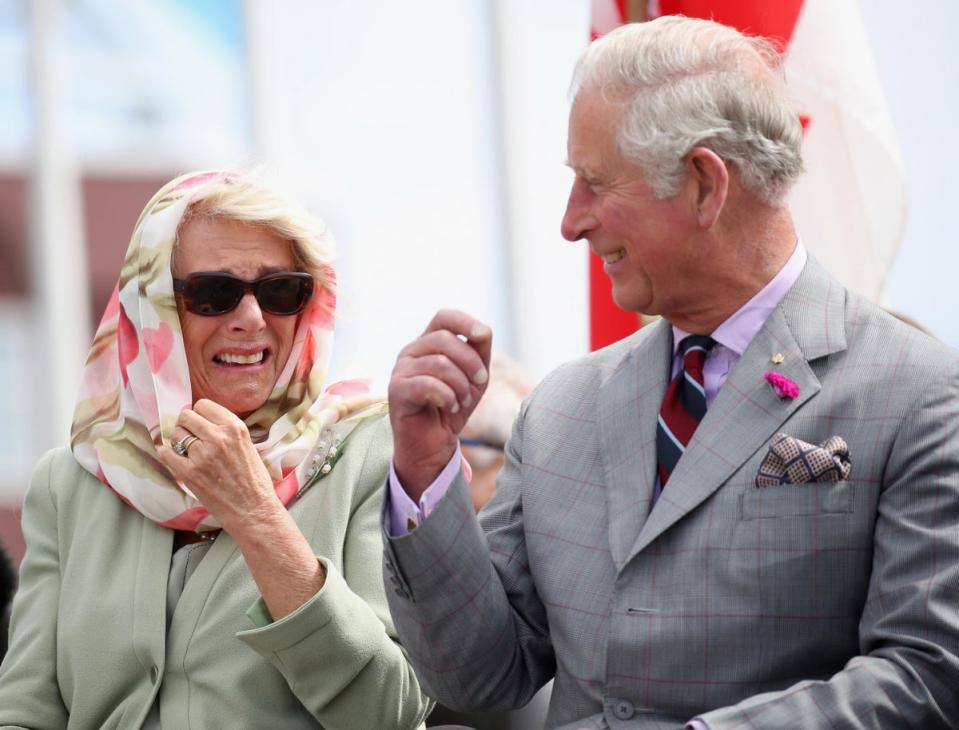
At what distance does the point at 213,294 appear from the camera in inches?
111

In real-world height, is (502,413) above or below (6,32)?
below

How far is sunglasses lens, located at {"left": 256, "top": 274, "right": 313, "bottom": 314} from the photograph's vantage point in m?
2.84

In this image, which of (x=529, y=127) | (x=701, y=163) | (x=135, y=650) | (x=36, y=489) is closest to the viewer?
(x=701, y=163)

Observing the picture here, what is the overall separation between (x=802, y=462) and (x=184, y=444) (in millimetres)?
1197

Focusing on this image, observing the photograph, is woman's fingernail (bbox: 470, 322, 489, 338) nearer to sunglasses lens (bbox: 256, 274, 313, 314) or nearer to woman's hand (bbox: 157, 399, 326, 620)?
A: woman's hand (bbox: 157, 399, 326, 620)

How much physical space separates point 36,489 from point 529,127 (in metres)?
5.30

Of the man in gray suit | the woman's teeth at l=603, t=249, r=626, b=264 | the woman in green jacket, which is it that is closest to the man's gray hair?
the man in gray suit

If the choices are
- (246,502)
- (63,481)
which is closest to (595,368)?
(246,502)

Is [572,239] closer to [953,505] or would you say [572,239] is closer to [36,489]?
[953,505]

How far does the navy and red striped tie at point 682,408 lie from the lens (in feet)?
7.33

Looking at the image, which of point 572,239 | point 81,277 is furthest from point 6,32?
point 572,239

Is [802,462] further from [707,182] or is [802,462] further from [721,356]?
[707,182]

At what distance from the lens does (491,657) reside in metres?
2.30

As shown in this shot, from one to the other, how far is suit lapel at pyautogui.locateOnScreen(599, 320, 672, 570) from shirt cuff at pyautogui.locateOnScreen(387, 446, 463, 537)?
259 millimetres
